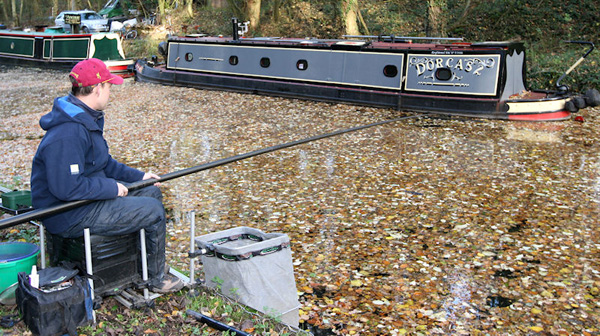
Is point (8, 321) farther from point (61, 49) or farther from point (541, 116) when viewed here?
point (61, 49)

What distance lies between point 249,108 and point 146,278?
36.2 feet

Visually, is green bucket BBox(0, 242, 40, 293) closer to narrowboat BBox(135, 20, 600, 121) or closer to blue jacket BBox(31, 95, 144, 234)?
blue jacket BBox(31, 95, 144, 234)

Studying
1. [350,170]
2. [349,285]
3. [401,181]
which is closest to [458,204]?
[401,181]

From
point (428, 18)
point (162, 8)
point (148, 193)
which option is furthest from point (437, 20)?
point (148, 193)

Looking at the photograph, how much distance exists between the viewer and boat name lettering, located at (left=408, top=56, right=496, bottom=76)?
1307cm

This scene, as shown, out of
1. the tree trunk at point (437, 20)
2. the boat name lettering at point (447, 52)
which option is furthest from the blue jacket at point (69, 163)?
the tree trunk at point (437, 20)

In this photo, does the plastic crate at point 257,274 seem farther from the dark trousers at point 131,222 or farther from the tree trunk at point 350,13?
the tree trunk at point 350,13

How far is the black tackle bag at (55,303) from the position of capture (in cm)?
366

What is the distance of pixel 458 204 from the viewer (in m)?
8.20

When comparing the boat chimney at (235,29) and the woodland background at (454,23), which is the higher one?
the woodland background at (454,23)

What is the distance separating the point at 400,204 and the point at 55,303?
17.6ft

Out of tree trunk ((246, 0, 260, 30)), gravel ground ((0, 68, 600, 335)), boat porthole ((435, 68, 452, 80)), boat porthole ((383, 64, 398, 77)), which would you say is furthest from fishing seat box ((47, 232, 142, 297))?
tree trunk ((246, 0, 260, 30))

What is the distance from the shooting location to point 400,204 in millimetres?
8148

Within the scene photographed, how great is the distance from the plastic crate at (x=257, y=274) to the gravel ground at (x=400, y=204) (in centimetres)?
81
